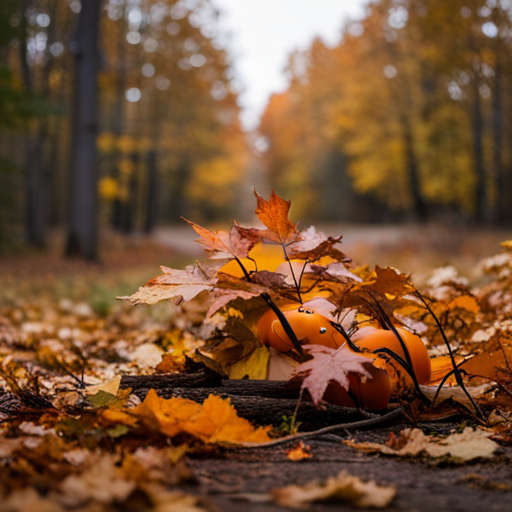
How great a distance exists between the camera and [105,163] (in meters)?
23.1

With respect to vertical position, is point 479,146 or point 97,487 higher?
point 479,146

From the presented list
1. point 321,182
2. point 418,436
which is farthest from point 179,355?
point 321,182

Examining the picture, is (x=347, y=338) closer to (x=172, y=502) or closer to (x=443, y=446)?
(x=443, y=446)

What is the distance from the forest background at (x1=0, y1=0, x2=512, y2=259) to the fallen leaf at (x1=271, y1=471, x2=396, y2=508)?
9.37m

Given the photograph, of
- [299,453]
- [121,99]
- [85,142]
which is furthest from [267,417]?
[121,99]

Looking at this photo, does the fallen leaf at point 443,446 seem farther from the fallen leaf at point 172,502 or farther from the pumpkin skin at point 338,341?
the fallen leaf at point 172,502

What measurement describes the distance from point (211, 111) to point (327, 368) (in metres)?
20.9

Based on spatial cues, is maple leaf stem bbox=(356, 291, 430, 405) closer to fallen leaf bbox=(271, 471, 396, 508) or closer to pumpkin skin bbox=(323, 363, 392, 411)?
pumpkin skin bbox=(323, 363, 392, 411)

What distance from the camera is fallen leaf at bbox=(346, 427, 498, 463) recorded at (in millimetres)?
1461

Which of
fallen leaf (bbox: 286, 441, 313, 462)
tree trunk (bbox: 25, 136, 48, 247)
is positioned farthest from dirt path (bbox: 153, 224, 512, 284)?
tree trunk (bbox: 25, 136, 48, 247)

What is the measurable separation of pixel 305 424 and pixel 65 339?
2115mm

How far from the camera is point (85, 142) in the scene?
10656 mm

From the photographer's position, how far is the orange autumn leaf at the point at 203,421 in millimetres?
1473

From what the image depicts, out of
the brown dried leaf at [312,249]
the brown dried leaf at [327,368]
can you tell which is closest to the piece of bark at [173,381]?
the brown dried leaf at [327,368]
